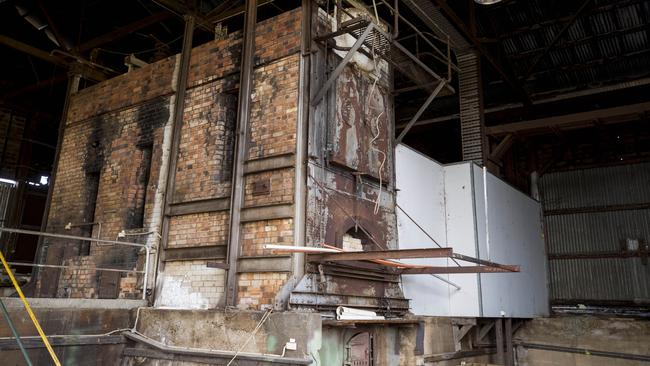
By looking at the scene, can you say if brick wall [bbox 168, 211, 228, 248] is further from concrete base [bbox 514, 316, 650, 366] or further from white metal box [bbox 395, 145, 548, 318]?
concrete base [bbox 514, 316, 650, 366]

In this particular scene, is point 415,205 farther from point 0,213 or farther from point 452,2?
point 0,213

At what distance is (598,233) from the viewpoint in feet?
43.2

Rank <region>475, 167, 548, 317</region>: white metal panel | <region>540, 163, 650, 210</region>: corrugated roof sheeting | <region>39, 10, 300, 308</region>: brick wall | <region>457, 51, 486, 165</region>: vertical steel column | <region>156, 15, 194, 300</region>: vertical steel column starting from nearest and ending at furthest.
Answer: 1. <region>39, 10, 300, 308</region>: brick wall
2. <region>156, 15, 194, 300</region>: vertical steel column
3. <region>475, 167, 548, 317</region>: white metal panel
4. <region>457, 51, 486, 165</region>: vertical steel column
5. <region>540, 163, 650, 210</region>: corrugated roof sheeting

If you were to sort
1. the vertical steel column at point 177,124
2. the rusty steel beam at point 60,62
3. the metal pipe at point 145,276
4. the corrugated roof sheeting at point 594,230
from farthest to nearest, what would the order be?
the corrugated roof sheeting at point 594,230 → the rusty steel beam at point 60,62 → the vertical steel column at point 177,124 → the metal pipe at point 145,276

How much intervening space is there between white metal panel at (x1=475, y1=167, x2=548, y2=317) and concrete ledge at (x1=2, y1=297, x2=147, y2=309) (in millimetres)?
5618

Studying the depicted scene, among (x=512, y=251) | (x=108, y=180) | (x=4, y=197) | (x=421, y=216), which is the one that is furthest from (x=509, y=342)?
(x=4, y=197)

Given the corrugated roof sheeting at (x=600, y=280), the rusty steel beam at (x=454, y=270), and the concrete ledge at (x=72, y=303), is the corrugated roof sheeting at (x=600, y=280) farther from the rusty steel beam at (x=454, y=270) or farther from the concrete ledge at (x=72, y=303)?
the concrete ledge at (x=72, y=303)

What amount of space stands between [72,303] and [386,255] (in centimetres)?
396

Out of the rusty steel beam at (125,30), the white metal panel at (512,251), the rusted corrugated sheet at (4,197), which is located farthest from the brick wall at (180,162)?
the rusted corrugated sheet at (4,197)

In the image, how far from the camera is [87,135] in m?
9.16

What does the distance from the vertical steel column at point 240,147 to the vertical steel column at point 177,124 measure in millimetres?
1372

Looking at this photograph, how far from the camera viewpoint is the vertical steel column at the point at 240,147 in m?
6.21

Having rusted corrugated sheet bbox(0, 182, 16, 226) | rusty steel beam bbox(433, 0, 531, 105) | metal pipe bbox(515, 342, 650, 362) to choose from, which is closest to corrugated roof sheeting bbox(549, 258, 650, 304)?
metal pipe bbox(515, 342, 650, 362)

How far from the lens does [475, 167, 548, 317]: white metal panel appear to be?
8797mm
